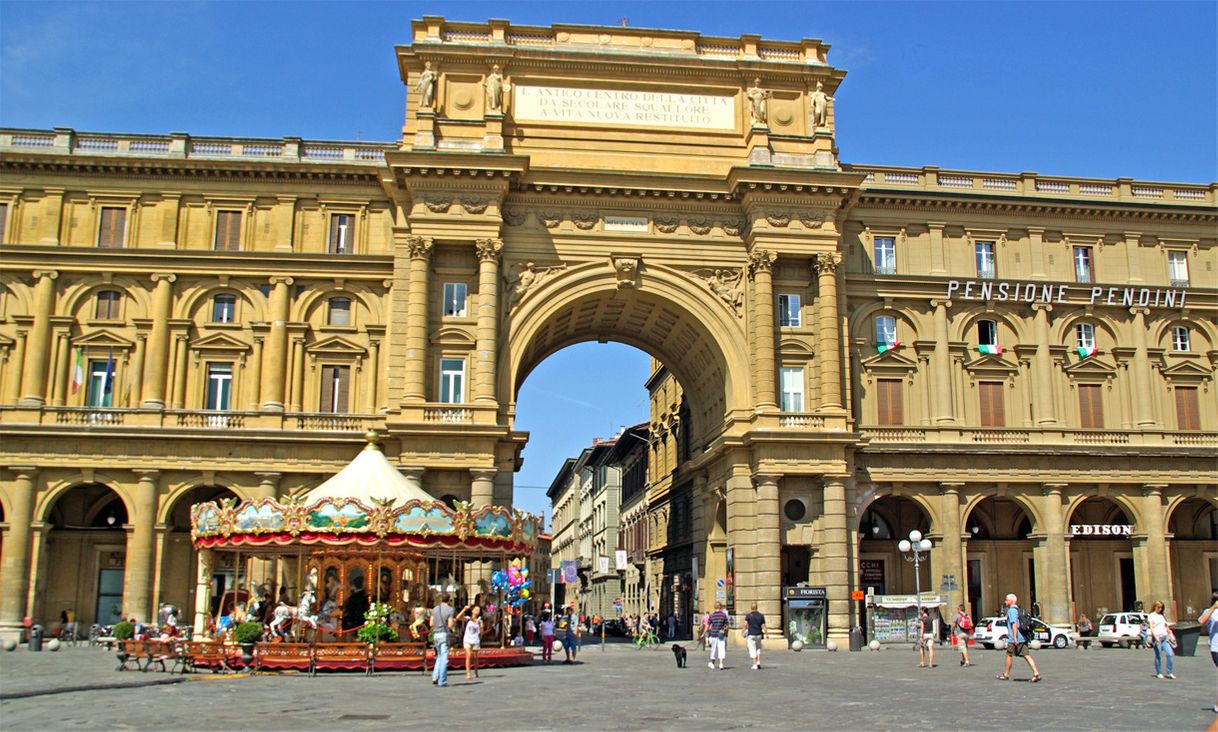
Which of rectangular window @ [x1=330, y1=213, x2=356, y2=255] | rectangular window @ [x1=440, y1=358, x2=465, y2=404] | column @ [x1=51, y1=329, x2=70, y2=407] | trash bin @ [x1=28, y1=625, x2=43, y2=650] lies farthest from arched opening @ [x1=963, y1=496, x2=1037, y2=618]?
column @ [x1=51, y1=329, x2=70, y2=407]

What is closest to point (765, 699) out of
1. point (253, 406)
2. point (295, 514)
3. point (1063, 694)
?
point (1063, 694)

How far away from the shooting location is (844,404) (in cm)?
4684

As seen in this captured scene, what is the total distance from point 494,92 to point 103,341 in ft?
61.1

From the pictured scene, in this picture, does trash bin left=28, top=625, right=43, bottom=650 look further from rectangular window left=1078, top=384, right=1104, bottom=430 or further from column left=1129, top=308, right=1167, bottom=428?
column left=1129, top=308, right=1167, bottom=428

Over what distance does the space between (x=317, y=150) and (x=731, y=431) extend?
2098cm

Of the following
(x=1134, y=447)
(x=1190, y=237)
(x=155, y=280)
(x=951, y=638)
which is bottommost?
(x=951, y=638)

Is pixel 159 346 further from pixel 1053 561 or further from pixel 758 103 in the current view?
pixel 1053 561

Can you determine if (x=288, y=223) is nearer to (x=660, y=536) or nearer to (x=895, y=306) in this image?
(x=895, y=306)

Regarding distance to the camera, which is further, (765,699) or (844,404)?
(844,404)

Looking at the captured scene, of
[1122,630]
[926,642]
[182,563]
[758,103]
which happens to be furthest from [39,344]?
[1122,630]

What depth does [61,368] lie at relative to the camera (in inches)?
1800

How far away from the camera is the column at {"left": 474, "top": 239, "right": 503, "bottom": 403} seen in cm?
4347

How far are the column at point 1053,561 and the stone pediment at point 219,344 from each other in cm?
3392

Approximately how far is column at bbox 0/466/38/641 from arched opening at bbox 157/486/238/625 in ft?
16.2
